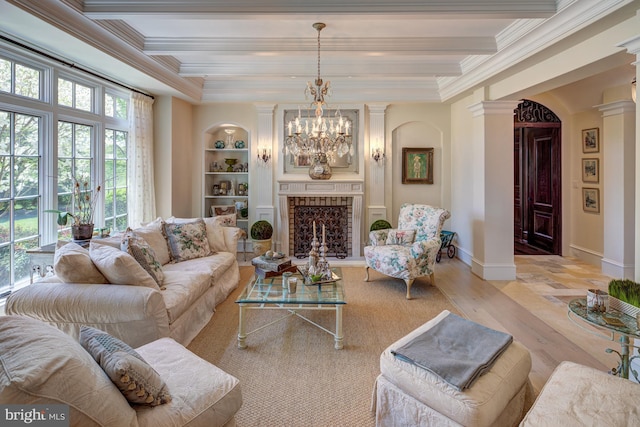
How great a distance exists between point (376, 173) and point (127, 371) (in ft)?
17.1

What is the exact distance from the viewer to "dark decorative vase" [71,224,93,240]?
134 inches

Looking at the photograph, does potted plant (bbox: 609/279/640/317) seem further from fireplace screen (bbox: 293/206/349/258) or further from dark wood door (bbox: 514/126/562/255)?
dark wood door (bbox: 514/126/562/255)

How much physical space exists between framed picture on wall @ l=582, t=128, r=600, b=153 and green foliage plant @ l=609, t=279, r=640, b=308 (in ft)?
13.9

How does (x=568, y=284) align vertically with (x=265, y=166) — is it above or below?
below

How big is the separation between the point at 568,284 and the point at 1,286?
6328 mm

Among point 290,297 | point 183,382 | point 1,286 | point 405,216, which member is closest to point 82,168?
point 1,286

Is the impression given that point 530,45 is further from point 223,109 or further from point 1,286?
point 1,286

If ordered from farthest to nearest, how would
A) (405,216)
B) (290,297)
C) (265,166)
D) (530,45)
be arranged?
(265,166), (405,216), (530,45), (290,297)

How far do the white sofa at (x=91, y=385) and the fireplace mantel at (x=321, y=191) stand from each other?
14.2ft

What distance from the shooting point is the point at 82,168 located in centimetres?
409

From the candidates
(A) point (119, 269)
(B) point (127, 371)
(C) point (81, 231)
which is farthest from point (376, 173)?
(B) point (127, 371)

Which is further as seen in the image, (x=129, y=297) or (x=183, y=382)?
(x=129, y=297)

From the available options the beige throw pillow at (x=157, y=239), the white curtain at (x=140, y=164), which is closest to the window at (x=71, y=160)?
the white curtain at (x=140, y=164)

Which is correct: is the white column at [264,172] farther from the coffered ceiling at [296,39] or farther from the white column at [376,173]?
the white column at [376,173]
